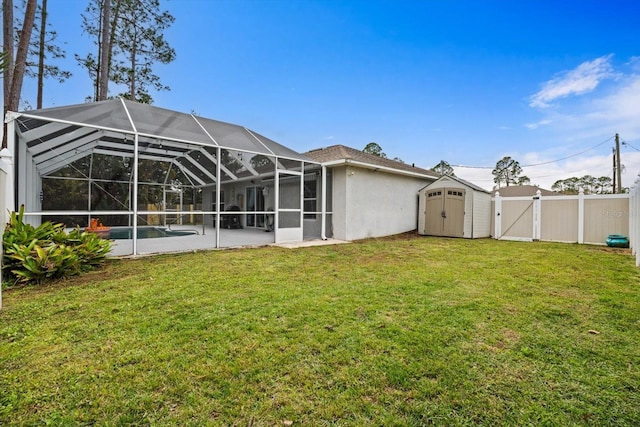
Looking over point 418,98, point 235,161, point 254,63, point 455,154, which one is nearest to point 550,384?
point 235,161

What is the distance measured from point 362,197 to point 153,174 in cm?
960

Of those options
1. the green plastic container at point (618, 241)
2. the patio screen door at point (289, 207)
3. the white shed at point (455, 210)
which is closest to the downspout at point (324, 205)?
the patio screen door at point (289, 207)

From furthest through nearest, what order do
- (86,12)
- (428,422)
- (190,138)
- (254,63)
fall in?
(254,63), (86,12), (190,138), (428,422)

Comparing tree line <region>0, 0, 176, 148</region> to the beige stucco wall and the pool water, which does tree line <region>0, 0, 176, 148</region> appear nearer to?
the pool water

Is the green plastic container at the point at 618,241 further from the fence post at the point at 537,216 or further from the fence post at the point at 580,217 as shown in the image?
the fence post at the point at 537,216

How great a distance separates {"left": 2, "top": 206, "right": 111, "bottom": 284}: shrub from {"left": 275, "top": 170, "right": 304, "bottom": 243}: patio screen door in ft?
15.9

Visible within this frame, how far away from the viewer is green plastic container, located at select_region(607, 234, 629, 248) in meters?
8.91

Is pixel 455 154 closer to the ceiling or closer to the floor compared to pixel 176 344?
closer to the ceiling

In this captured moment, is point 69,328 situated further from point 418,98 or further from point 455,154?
point 455,154

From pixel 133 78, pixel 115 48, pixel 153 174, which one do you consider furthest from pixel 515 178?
pixel 115 48

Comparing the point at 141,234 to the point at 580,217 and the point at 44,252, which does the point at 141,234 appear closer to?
the point at 44,252

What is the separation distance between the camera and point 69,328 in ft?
9.37

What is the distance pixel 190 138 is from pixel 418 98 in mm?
11593

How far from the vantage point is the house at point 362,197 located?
10.4m
